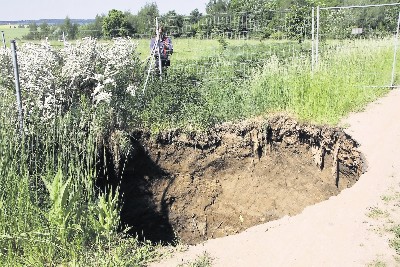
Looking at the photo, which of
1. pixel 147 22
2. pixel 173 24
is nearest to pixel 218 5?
pixel 147 22

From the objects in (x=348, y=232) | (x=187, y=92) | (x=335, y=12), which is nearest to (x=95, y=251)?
(x=348, y=232)

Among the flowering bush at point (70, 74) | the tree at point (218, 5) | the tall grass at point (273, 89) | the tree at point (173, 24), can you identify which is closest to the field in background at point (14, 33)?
the tree at point (173, 24)

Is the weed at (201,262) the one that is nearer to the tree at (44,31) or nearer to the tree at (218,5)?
the tree at (44,31)

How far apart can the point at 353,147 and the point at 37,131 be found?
5.04m

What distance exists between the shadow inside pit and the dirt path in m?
2.96

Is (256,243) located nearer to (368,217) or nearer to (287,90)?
(368,217)

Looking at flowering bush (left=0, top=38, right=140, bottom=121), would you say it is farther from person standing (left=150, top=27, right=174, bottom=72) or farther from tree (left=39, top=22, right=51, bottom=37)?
tree (left=39, top=22, right=51, bottom=37)

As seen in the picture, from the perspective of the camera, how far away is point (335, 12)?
12547 millimetres

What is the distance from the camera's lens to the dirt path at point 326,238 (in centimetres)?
444

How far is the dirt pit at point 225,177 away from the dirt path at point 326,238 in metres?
1.59

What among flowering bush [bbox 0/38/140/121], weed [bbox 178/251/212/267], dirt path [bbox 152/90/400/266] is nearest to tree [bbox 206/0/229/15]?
flowering bush [bbox 0/38/140/121]

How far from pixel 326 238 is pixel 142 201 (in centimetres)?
406

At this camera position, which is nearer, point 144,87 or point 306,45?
point 144,87

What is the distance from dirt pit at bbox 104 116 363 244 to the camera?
7.69m
